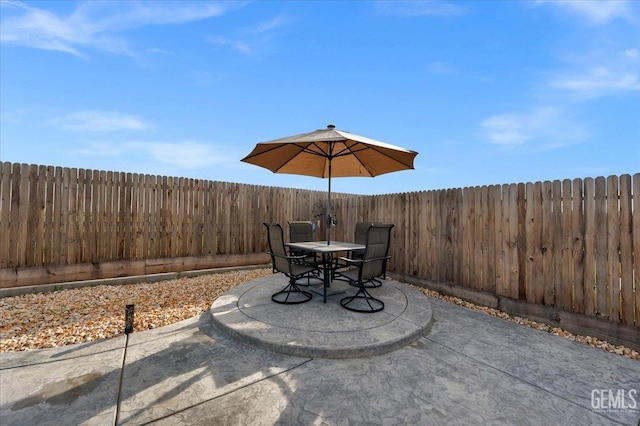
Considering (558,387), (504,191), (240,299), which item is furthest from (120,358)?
(504,191)

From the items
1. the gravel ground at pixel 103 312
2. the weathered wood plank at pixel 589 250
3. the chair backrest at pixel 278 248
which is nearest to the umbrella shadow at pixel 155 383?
the gravel ground at pixel 103 312

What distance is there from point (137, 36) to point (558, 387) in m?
7.50

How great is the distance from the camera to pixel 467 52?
5352 millimetres

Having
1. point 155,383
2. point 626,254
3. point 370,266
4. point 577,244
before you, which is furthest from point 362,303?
point 626,254

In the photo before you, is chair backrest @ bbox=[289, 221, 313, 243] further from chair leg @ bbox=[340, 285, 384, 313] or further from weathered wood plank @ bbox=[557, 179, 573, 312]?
weathered wood plank @ bbox=[557, 179, 573, 312]

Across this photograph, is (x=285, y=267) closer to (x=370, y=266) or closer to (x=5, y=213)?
(x=370, y=266)

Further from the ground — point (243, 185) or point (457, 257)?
point (243, 185)

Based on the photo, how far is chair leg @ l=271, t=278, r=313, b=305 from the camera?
3.74m

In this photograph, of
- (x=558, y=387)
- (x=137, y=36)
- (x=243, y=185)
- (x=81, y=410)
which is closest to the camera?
(x=81, y=410)

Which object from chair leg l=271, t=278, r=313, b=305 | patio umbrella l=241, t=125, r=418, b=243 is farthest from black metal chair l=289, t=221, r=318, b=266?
chair leg l=271, t=278, r=313, b=305

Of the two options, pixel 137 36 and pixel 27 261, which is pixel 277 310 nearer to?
pixel 27 261

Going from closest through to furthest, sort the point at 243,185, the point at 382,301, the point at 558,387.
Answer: the point at 558,387 < the point at 382,301 < the point at 243,185

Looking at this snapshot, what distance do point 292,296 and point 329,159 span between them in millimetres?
2271

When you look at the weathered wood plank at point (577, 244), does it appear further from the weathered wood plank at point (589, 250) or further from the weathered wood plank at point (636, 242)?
the weathered wood plank at point (636, 242)
